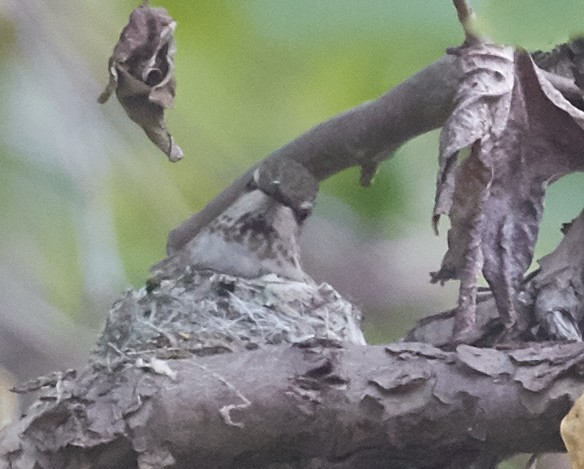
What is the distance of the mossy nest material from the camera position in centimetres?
86

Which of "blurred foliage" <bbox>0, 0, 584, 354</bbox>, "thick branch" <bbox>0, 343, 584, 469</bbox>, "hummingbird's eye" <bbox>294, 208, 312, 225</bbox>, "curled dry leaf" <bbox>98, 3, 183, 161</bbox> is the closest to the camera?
"thick branch" <bbox>0, 343, 584, 469</bbox>

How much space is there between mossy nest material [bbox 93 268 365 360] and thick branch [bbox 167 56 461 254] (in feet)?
0.47

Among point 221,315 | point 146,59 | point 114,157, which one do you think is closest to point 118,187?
point 114,157

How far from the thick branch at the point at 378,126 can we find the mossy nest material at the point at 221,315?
0.47 ft

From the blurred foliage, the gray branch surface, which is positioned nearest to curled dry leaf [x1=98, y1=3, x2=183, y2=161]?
the gray branch surface

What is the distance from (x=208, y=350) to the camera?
775 mm

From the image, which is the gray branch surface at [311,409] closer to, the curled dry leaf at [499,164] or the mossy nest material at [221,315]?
the curled dry leaf at [499,164]

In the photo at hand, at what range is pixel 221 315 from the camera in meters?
0.92

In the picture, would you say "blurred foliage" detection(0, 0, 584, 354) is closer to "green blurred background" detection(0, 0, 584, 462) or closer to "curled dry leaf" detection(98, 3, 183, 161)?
"green blurred background" detection(0, 0, 584, 462)

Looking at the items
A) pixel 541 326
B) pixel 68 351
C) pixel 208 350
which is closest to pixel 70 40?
pixel 68 351

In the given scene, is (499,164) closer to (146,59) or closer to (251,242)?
(146,59)

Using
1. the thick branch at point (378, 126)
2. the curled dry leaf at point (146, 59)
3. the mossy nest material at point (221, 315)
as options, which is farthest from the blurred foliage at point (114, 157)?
the curled dry leaf at point (146, 59)

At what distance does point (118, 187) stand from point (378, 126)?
1.82 ft

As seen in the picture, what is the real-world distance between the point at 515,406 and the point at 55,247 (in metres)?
0.95
